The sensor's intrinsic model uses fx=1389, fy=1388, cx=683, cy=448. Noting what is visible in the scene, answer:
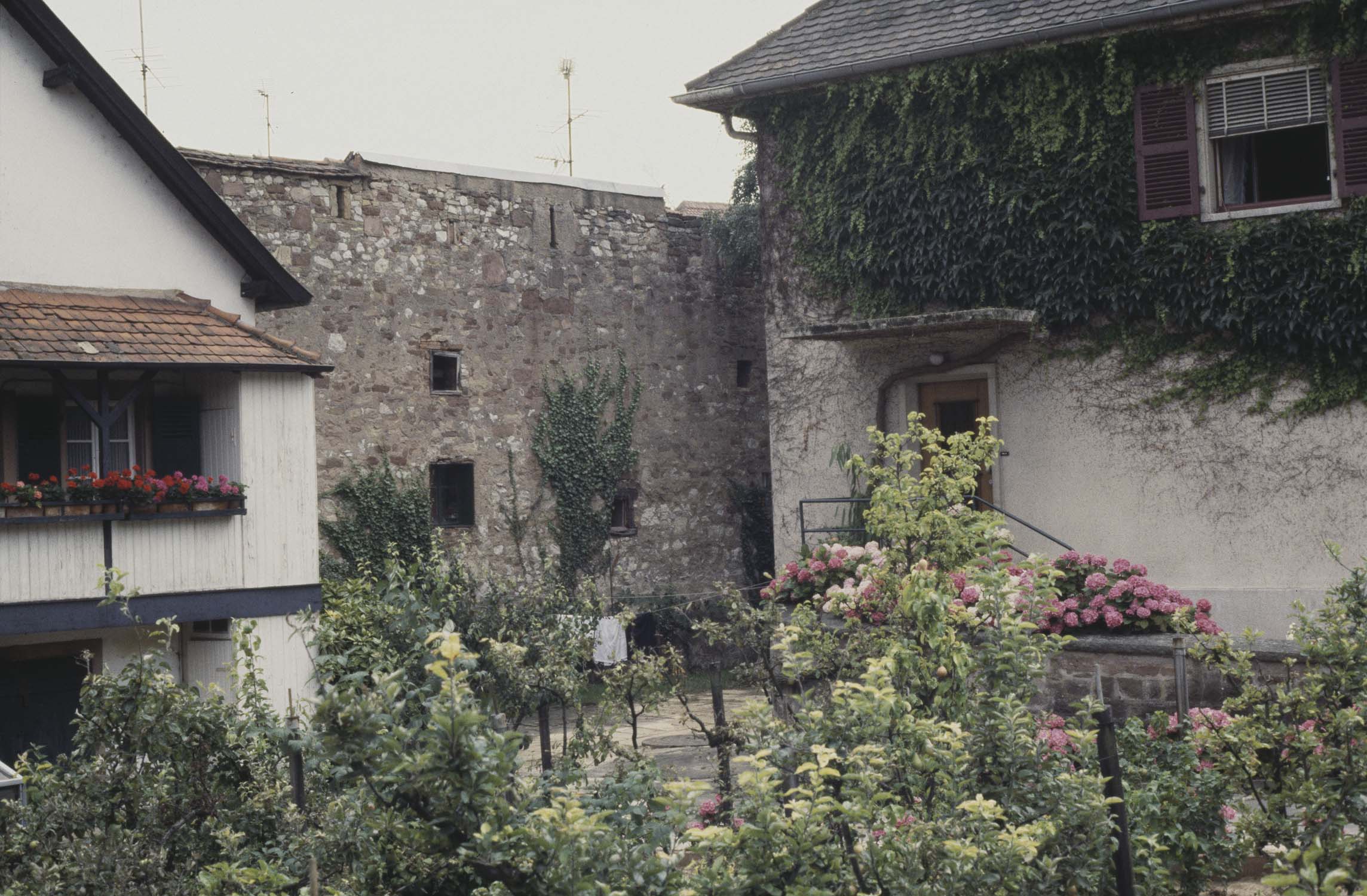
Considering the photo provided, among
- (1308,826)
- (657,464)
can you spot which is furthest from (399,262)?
(1308,826)

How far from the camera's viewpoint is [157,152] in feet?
39.4

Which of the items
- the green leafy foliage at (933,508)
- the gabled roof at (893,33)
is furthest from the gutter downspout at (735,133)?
the green leafy foliage at (933,508)

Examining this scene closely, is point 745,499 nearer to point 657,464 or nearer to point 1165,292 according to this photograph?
point 657,464

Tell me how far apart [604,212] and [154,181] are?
6707 millimetres

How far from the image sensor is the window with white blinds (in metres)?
11.1

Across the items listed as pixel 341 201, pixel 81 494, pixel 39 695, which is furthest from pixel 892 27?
pixel 39 695

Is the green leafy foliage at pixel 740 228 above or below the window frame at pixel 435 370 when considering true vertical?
above

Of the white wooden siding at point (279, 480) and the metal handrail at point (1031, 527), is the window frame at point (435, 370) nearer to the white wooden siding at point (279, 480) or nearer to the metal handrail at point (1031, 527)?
the white wooden siding at point (279, 480)

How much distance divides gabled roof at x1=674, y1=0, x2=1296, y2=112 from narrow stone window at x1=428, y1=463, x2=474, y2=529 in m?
5.31

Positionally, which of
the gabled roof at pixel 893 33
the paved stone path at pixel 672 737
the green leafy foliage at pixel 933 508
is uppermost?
the gabled roof at pixel 893 33

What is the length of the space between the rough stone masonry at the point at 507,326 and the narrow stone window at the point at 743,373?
26mm

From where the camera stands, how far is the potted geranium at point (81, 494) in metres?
10.9

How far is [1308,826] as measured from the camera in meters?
4.73

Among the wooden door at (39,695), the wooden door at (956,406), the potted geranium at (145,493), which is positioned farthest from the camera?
the wooden door at (956,406)
